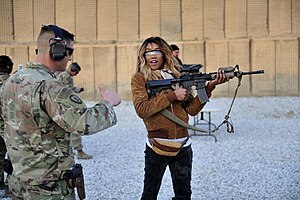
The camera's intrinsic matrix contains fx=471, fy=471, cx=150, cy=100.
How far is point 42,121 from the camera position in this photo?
2510 mm

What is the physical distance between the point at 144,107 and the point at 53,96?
3.93ft

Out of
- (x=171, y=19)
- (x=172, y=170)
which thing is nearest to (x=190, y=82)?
(x=172, y=170)

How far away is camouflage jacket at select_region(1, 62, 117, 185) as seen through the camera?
7.95ft

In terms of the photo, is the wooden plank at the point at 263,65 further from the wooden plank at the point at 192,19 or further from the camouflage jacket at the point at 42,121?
the camouflage jacket at the point at 42,121

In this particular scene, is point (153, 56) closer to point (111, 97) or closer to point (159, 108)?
point (159, 108)

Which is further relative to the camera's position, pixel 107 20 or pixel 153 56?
pixel 107 20

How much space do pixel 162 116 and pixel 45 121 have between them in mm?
1250

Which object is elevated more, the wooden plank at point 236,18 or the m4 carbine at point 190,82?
the wooden plank at point 236,18

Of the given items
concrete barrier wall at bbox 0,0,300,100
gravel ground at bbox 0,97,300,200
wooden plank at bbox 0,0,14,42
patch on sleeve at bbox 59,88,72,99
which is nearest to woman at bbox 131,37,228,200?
patch on sleeve at bbox 59,88,72,99

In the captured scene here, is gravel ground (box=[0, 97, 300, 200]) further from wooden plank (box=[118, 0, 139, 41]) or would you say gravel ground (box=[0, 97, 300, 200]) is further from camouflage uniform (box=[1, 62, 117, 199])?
wooden plank (box=[118, 0, 139, 41])

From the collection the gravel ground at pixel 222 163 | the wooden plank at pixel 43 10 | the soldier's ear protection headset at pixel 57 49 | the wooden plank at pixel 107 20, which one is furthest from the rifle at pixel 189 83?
the wooden plank at pixel 43 10

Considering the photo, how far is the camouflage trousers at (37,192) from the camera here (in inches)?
102

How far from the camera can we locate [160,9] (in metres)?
15.7

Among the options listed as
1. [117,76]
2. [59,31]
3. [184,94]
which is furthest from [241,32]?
[59,31]
